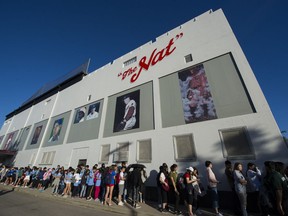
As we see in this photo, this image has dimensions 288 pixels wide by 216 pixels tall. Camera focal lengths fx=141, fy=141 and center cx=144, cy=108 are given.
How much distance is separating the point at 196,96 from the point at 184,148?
3425 mm

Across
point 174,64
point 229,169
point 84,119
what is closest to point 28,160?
point 84,119

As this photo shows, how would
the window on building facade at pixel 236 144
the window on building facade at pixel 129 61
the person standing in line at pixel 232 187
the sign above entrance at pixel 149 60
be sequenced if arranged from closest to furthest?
the person standing in line at pixel 232 187, the window on building facade at pixel 236 144, the sign above entrance at pixel 149 60, the window on building facade at pixel 129 61

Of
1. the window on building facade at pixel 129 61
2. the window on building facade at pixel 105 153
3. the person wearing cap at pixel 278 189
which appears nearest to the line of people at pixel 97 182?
the window on building facade at pixel 105 153

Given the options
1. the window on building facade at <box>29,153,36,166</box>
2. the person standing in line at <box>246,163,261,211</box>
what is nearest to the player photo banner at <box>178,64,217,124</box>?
the person standing in line at <box>246,163,261,211</box>

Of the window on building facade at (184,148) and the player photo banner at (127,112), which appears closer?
the window on building facade at (184,148)

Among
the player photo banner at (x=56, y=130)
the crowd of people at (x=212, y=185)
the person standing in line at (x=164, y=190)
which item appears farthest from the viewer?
the player photo banner at (x=56, y=130)

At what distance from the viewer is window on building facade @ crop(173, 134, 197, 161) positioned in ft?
26.8

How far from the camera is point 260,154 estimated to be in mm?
6434

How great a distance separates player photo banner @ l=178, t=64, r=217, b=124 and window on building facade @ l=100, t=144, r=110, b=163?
22.8 feet

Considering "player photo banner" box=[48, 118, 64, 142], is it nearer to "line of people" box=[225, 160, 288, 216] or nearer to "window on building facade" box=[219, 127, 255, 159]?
"window on building facade" box=[219, 127, 255, 159]

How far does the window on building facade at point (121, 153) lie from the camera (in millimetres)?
10666

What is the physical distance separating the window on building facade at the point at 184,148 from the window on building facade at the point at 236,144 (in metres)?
1.63

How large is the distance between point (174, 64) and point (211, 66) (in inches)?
113

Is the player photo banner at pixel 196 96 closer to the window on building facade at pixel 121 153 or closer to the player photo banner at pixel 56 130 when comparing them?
the window on building facade at pixel 121 153
